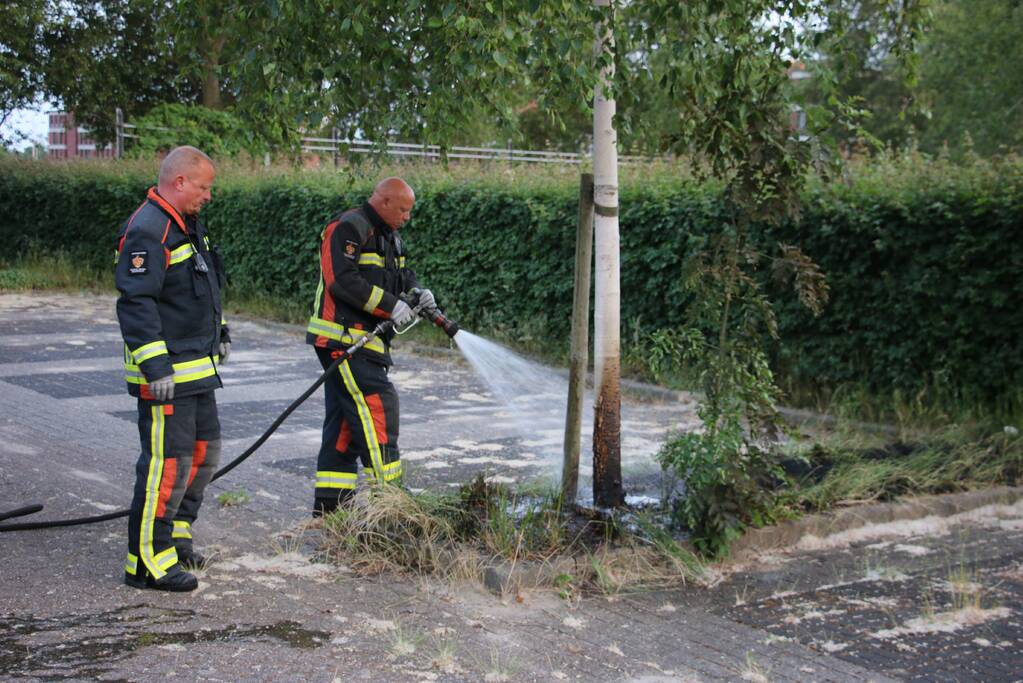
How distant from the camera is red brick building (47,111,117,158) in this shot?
99.1 ft

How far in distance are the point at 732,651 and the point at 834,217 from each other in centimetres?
591

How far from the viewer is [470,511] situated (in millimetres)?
6000

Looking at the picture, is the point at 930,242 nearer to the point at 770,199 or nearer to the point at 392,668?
the point at 770,199

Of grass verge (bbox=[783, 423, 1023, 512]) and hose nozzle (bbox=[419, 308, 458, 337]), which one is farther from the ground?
hose nozzle (bbox=[419, 308, 458, 337])

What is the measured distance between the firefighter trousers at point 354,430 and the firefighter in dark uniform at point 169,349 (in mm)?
919

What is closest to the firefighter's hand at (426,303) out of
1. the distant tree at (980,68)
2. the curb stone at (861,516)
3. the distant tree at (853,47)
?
the curb stone at (861,516)

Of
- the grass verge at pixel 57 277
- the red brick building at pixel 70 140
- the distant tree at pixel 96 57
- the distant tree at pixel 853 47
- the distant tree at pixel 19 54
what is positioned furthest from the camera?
the red brick building at pixel 70 140

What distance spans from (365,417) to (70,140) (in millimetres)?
36228

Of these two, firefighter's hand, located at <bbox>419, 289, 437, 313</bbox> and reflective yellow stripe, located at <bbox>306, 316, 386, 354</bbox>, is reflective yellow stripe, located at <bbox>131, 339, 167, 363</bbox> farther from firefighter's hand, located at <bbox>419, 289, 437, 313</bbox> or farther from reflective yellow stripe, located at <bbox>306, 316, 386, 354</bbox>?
firefighter's hand, located at <bbox>419, 289, 437, 313</bbox>

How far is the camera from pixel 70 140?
3884 centimetres

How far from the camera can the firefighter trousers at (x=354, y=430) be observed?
6176mm

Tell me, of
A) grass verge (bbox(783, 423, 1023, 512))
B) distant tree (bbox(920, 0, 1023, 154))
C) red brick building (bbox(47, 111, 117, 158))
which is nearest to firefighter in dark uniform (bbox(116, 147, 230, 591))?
grass verge (bbox(783, 423, 1023, 512))

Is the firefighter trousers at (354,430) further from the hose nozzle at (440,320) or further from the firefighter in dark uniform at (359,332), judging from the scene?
the hose nozzle at (440,320)

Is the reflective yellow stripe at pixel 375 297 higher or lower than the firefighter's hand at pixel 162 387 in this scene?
higher
